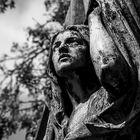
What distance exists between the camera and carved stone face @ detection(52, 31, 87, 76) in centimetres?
352

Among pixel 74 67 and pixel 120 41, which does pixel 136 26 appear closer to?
pixel 120 41

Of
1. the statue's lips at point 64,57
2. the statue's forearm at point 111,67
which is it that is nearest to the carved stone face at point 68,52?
the statue's lips at point 64,57

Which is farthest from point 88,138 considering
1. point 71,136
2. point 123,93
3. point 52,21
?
point 52,21

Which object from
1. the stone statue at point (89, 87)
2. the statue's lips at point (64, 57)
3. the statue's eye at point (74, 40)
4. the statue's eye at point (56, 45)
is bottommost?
the stone statue at point (89, 87)

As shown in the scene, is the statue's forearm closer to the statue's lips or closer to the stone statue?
the stone statue

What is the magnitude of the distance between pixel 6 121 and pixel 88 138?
8229 mm

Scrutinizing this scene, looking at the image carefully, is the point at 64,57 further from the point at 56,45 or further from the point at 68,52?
the point at 56,45

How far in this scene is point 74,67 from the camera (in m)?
3.52

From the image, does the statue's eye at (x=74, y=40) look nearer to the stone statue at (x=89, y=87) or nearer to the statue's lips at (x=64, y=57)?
the stone statue at (x=89, y=87)

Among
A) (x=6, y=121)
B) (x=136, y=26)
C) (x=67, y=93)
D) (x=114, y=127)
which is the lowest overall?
(x=114, y=127)

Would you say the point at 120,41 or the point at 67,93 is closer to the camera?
the point at 120,41

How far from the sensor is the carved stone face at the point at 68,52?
352 cm

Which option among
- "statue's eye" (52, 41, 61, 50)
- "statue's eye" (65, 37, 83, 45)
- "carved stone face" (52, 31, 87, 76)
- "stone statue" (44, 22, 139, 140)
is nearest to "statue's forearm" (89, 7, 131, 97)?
"stone statue" (44, 22, 139, 140)

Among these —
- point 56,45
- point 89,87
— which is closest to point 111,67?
point 89,87
